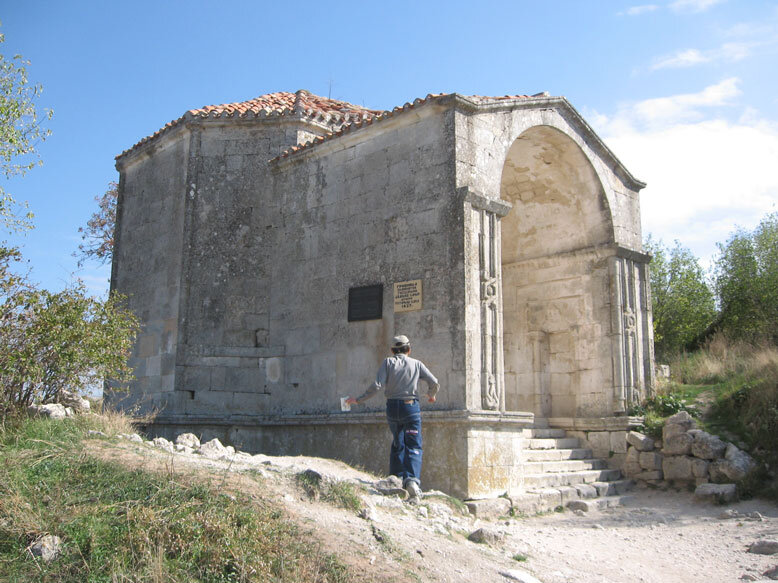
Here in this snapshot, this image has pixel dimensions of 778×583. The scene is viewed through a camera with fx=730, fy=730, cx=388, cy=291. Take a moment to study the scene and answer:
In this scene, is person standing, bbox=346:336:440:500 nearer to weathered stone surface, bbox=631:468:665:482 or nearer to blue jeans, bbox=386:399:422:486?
blue jeans, bbox=386:399:422:486

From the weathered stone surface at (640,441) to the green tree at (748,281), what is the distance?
31.3 ft

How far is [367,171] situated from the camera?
35.0ft

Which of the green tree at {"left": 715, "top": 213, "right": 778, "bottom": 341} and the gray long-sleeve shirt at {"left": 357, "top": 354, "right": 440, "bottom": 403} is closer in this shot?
the gray long-sleeve shirt at {"left": 357, "top": 354, "right": 440, "bottom": 403}

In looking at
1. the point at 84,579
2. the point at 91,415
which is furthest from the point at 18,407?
the point at 84,579

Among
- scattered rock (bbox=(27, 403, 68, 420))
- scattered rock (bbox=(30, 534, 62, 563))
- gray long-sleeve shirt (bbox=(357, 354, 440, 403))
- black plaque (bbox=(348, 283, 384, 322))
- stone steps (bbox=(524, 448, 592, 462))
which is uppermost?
black plaque (bbox=(348, 283, 384, 322))

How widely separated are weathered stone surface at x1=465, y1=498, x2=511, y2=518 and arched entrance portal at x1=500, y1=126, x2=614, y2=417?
390 centimetres

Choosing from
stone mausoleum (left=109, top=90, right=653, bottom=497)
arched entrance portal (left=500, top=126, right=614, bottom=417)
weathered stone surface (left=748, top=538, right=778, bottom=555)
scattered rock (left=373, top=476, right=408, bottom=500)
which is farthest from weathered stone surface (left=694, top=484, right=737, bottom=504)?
scattered rock (left=373, top=476, right=408, bottom=500)

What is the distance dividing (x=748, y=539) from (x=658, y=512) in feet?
5.09

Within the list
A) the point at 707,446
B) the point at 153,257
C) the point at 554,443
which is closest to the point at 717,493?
the point at 707,446

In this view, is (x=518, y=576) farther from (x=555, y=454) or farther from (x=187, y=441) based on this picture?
(x=555, y=454)

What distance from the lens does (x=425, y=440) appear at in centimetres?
896

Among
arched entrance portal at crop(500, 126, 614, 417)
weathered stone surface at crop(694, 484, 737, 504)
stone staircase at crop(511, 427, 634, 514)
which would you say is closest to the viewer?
stone staircase at crop(511, 427, 634, 514)

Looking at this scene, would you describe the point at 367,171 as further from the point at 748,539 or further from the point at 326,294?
the point at 748,539

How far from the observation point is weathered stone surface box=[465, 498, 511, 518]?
8125 millimetres
